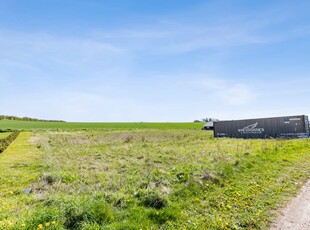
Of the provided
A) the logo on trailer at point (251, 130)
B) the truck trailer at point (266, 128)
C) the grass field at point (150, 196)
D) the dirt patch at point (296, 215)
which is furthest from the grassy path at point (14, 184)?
the logo on trailer at point (251, 130)

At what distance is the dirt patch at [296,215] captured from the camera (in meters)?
4.87

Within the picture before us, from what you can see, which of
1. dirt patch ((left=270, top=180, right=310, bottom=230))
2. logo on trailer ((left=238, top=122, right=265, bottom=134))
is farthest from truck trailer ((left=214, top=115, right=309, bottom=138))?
dirt patch ((left=270, top=180, right=310, bottom=230))

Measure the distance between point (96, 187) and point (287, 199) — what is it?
598 centimetres

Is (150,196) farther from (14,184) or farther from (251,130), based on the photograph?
(251,130)

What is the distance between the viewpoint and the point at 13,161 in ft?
44.4

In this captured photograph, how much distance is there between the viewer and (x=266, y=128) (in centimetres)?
3127

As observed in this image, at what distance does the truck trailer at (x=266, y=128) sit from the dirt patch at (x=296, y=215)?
24951 millimetres

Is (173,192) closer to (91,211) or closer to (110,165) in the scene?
(91,211)

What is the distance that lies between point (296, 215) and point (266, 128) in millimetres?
28553

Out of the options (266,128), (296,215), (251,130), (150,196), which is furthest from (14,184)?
(251,130)

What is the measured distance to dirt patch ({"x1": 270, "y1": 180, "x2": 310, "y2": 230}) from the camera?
192 inches

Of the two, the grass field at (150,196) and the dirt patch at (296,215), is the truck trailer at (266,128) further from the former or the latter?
the dirt patch at (296,215)

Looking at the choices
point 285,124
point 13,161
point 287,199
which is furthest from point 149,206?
point 285,124

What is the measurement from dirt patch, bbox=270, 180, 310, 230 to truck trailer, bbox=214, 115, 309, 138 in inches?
982
